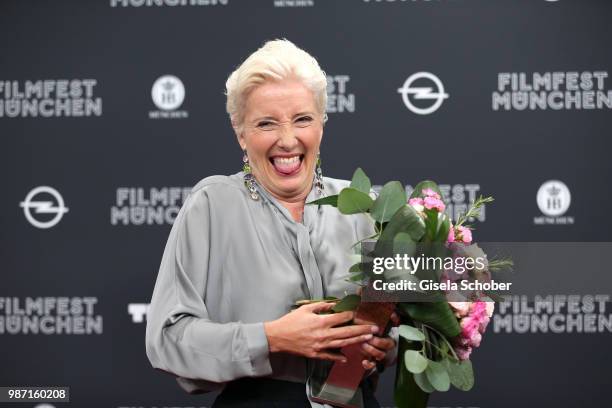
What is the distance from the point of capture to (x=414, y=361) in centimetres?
159

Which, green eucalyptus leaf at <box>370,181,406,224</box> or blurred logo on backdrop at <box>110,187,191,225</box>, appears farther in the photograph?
blurred logo on backdrop at <box>110,187,191,225</box>

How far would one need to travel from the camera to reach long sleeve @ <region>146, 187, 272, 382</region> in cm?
165

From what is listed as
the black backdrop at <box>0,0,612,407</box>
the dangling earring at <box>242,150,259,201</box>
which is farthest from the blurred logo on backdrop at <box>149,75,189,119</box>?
the dangling earring at <box>242,150,259,201</box>

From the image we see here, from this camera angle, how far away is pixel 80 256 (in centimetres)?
379

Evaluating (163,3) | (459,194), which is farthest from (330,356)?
(163,3)

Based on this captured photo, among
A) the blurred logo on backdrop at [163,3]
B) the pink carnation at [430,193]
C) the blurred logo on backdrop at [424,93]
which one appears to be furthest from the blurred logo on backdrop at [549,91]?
the pink carnation at [430,193]

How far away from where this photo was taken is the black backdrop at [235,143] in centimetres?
369

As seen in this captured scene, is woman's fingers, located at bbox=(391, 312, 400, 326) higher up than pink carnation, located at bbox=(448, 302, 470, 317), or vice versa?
pink carnation, located at bbox=(448, 302, 470, 317)

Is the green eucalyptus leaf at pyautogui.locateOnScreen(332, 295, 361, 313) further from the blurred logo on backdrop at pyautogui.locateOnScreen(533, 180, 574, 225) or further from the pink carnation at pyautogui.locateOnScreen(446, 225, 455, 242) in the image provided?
the blurred logo on backdrop at pyautogui.locateOnScreen(533, 180, 574, 225)

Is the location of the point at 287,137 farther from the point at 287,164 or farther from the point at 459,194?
the point at 459,194

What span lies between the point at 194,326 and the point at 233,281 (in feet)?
0.41

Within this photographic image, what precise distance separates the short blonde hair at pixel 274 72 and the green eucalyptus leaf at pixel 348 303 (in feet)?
1.34

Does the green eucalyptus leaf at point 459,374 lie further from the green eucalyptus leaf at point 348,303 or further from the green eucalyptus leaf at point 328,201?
the green eucalyptus leaf at point 328,201

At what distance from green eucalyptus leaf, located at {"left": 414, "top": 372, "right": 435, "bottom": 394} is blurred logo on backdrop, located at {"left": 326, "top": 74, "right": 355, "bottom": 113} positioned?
7.29 ft
